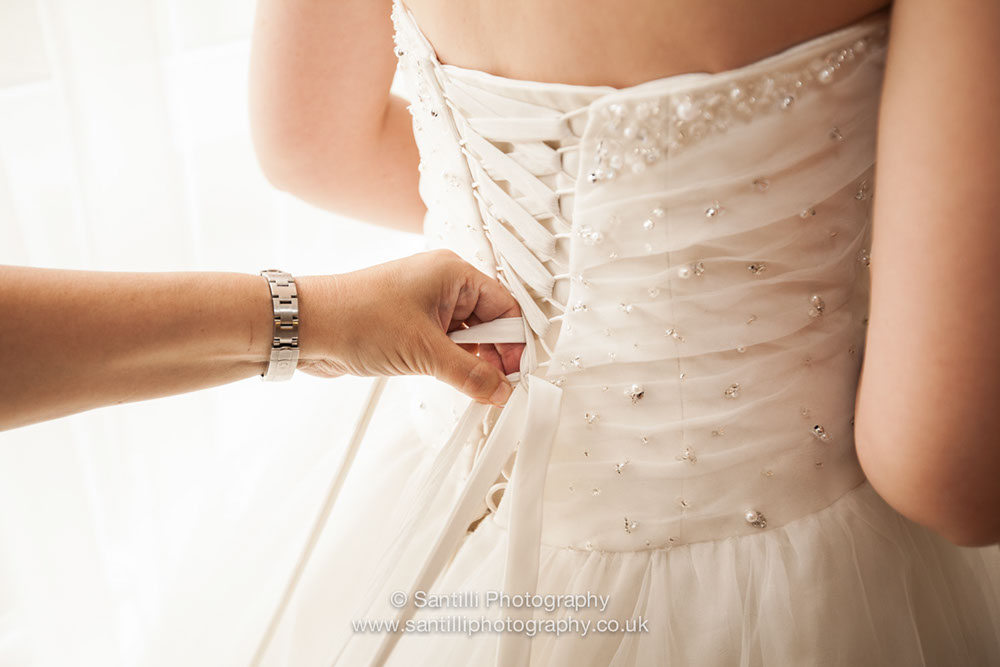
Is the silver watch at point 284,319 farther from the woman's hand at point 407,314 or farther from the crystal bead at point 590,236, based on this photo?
the crystal bead at point 590,236

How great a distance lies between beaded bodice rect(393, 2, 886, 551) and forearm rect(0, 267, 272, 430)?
0.26m

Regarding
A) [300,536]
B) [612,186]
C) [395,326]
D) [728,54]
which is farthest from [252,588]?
[728,54]

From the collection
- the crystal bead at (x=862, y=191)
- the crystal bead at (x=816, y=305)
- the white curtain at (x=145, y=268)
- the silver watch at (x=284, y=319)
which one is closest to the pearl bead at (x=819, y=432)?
the crystal bead at (x=816, y=305)

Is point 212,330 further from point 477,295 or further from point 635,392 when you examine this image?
point 635,392

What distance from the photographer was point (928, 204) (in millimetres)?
538

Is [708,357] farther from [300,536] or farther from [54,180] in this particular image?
[54,180]

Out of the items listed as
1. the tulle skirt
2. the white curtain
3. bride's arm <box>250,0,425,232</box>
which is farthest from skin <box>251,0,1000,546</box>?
the white curtain

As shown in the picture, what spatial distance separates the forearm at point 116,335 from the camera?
630 mm

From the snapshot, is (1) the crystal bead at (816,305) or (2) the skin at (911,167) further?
(1) the crystal bead at (816,305)

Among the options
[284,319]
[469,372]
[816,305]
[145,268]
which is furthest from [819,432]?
[145,268]

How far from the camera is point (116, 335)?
658 millimetres

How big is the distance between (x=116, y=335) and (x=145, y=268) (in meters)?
0.61

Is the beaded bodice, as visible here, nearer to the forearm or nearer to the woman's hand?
the woman's hand

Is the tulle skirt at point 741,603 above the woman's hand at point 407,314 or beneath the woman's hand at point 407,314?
beneath
